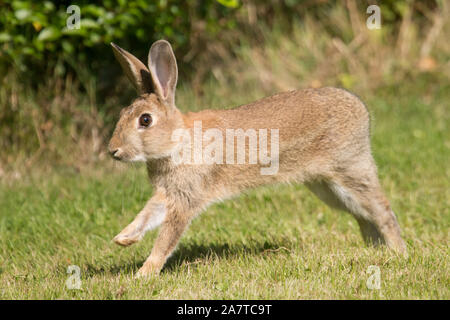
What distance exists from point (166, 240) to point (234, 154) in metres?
0.76

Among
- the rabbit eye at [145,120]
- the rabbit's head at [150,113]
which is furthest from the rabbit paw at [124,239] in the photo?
the rabbit eye at [145,120]

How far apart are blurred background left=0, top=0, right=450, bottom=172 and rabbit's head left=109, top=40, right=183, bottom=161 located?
1403mm

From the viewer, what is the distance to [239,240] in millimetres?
5156

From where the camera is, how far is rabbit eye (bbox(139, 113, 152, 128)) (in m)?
4.22

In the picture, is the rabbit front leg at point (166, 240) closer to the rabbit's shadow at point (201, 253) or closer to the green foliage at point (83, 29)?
the rabbit's shadow at point (201, 253)

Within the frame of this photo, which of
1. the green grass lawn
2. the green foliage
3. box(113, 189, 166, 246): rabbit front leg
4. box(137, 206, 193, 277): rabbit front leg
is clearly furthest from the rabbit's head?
the green foliage

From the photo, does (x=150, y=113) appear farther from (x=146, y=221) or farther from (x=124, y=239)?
(x=124, y=239)

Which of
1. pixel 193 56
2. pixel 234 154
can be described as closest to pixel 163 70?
pixel 234 154

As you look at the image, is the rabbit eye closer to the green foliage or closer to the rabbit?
the rabbit

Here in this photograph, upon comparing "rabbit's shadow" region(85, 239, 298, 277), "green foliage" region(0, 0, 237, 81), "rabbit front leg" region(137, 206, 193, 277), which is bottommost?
"rabbit's shadow" region(85, 239, 298, 277)

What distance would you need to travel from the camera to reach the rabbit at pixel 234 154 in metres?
4.24

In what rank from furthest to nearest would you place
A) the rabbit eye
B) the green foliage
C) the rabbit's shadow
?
the green foliage < the rabbit's shadow < the rabbit eye

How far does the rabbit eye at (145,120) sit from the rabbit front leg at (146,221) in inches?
18.0

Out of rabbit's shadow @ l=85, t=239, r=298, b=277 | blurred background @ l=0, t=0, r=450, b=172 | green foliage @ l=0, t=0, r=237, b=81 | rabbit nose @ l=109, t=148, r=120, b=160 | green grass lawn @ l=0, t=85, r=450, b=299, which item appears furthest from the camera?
blurred background @ l=0, t=0, r=450, b=172
